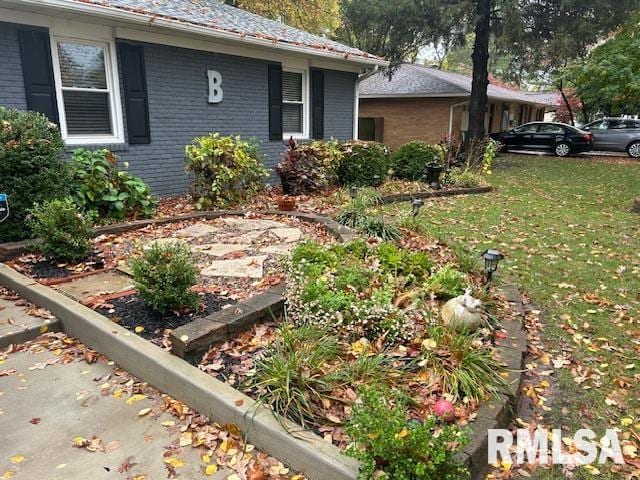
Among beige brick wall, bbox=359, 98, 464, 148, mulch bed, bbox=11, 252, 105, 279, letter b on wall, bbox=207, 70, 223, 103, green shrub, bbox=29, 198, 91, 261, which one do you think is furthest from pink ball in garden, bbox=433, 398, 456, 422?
beige brick wall, bbox=359, 98, 464, 148

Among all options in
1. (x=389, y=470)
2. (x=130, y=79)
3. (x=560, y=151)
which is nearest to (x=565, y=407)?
(x=389, y=470)

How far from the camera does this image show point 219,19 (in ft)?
28.1

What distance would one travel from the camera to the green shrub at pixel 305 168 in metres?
8.32

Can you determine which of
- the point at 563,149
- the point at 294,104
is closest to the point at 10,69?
the point at 294,104

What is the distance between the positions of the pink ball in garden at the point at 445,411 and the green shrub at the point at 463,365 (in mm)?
185

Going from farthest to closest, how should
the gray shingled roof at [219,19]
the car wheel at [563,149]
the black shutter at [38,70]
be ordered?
the car wheel at [563,149] < the gray shingled roof at [219,19] < the black shutter at [38,70]

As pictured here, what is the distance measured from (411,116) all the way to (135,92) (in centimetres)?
1336

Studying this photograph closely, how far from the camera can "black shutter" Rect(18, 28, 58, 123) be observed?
6.08 metres

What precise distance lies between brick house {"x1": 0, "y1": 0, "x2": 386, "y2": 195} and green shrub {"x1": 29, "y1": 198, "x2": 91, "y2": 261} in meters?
2.77

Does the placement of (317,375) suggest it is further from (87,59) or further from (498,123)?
(498,123)

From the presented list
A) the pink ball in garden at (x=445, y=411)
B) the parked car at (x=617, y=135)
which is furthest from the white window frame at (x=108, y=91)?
the parked car at (x=617, y=135)

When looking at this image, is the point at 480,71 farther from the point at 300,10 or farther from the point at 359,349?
the point at 359,349

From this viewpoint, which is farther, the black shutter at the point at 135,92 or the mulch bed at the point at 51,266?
the black shutter at the point at 135,92

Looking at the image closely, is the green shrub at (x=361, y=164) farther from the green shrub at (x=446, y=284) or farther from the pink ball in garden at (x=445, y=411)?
the pink ball in garden at (x=445, y=411)
